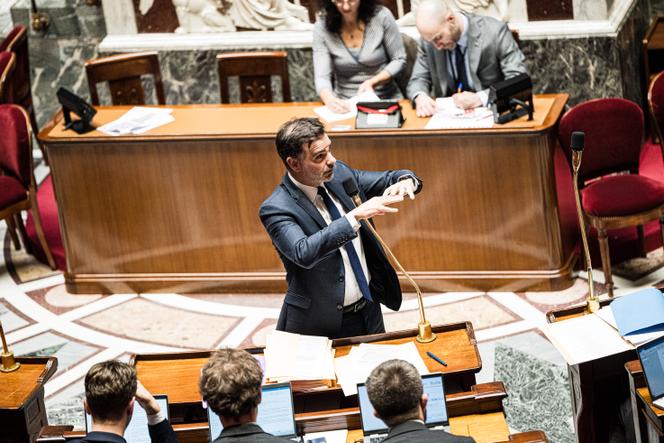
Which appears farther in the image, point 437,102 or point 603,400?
point 437,102

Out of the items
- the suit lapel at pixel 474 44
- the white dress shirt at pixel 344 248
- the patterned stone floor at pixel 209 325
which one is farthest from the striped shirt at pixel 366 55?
the white dress shirt at pixel 344 248

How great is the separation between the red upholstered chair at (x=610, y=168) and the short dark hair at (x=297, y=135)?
2308 mm

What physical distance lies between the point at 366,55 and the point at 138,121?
4.78 ft

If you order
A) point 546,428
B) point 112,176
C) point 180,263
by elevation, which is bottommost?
point 546,428

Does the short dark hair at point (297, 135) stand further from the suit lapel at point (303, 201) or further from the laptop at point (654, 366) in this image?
the laptop at point (654, 366)

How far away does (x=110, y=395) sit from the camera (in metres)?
3.21

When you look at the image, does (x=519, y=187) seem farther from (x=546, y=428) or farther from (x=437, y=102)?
(x=546, y=428)

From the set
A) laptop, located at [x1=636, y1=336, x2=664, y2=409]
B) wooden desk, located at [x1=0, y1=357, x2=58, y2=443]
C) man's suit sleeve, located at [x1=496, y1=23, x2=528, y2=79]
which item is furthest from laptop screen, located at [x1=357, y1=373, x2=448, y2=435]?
man's suit sleeve, located at [x1=496, y1=23, x2=528, y2=79]

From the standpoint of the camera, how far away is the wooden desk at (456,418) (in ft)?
12.0

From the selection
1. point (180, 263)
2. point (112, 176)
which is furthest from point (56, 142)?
point (180, 263)

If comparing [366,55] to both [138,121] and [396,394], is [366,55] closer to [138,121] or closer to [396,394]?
[138,121]

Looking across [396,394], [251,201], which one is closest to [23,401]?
[396,394]

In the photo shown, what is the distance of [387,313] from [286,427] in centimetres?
261

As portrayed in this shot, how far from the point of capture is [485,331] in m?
5.77
